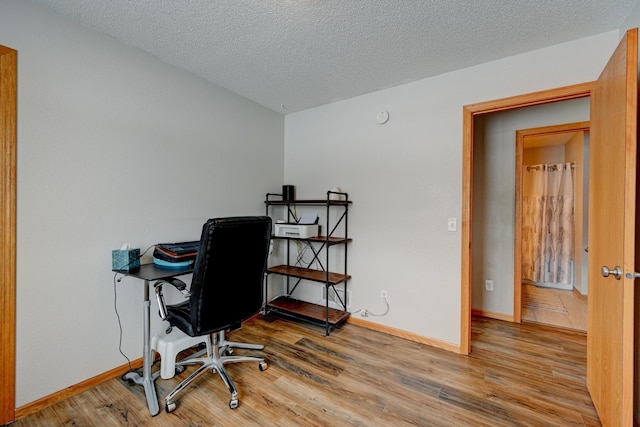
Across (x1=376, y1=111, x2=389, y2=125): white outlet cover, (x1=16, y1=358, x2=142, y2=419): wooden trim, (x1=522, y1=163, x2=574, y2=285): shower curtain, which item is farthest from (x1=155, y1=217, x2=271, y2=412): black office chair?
(x1=522, y1=163, x2=574, y2=285): shower curtain

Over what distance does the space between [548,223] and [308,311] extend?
4.12 meters

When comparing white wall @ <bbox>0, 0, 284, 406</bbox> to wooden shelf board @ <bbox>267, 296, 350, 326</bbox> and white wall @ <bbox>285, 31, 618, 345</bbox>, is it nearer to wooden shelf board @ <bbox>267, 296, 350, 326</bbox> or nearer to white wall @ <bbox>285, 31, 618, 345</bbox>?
wooden shelf board @ <bbox>267, 296, 350, 326</bbox>

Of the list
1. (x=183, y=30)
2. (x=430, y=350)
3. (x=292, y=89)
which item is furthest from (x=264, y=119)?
(x=430, y=350)

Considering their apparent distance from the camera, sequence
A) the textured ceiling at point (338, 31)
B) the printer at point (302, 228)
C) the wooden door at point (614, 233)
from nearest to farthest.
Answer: the wooden door at point (614, 233) → the textured ceiling at point (338, 31) → the printer at point (302, 228)

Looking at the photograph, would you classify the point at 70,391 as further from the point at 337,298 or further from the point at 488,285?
the point at 488,285

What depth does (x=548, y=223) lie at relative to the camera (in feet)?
14.5

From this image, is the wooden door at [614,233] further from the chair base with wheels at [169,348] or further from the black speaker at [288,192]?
the black speaker at [288,192]

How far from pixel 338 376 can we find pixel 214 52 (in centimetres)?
260

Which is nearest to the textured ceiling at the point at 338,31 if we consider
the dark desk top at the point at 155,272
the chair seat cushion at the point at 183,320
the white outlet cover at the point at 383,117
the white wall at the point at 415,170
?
the white wall at the point at 415,170

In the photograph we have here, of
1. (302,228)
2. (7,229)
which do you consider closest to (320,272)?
(302,228)

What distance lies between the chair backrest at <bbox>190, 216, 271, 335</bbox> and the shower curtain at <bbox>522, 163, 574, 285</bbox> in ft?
14.8

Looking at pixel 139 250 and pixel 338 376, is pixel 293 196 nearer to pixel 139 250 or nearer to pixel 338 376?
pixel 139 250

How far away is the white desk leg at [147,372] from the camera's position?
5.63ft

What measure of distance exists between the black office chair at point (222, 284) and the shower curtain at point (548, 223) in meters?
4.51
